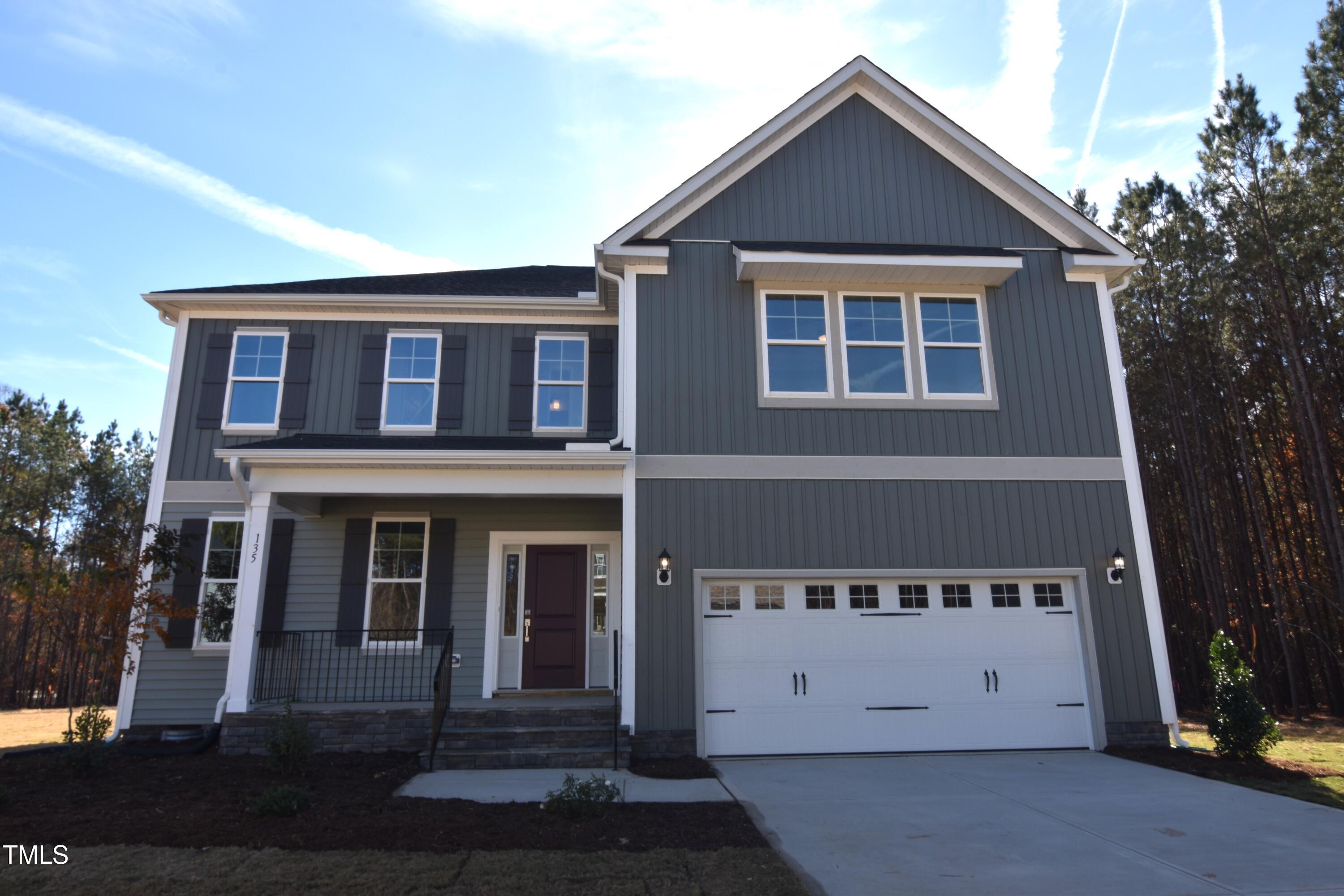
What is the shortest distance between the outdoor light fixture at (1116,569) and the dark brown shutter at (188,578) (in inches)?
444

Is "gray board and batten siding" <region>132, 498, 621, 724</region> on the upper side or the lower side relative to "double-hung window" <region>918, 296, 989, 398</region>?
lower

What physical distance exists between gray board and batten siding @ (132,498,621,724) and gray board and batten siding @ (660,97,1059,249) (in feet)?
14.3

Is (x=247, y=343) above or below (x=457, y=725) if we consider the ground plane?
above

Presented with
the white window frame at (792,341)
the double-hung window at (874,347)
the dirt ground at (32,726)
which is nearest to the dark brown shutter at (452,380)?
the white window frame at (792,341)

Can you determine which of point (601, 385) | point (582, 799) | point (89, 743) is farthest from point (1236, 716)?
point (89, 743)

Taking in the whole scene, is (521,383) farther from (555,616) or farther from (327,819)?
(327,819)

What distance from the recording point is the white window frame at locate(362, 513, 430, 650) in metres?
9.62

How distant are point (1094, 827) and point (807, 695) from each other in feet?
10.9

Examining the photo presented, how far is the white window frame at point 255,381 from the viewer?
10.2 m

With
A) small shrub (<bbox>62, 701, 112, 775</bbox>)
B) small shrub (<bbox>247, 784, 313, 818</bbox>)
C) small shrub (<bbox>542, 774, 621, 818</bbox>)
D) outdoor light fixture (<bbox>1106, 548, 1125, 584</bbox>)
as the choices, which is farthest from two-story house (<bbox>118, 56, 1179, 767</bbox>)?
small shrub (<bbox>247, 784, 313, 818</bbox>)

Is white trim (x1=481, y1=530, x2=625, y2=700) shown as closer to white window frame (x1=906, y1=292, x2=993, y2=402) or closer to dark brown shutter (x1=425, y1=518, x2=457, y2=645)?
dark brown shutter (x1=425, y1=518, x2=457, y2=645)

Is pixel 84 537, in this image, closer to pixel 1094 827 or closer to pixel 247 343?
pixel 247 343

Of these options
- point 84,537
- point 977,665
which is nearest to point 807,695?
point 977,665

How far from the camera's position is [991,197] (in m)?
10.1
